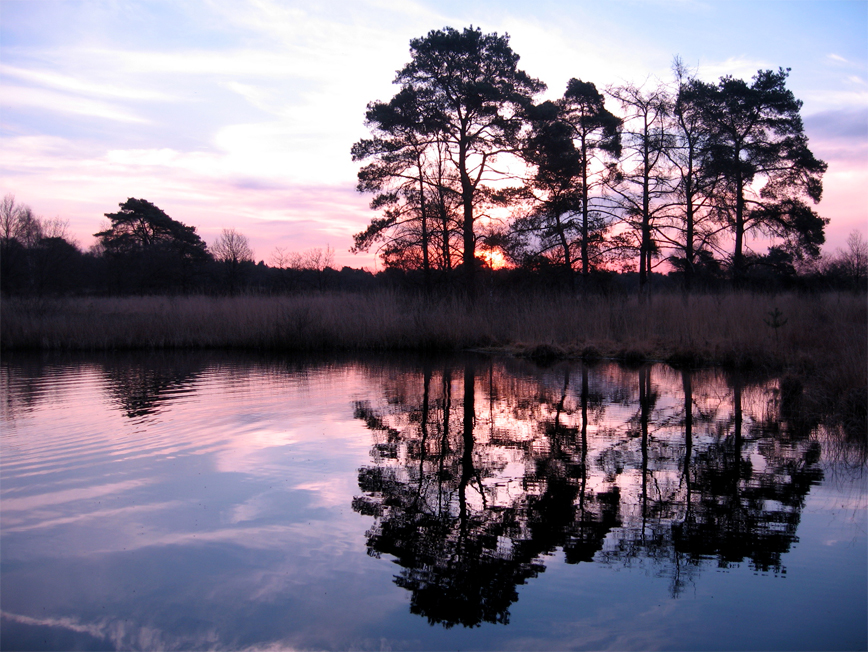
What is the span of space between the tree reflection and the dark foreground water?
2 centimetres

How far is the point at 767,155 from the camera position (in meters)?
20.7

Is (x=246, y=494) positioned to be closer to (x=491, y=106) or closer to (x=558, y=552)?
(x=558, y=552)

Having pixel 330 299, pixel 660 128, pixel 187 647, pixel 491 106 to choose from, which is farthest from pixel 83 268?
pixel 187 647

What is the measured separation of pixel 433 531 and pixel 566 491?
108 centimetres

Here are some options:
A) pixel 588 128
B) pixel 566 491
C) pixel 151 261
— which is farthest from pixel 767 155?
pixel 151 261

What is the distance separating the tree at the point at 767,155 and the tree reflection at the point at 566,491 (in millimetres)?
16920

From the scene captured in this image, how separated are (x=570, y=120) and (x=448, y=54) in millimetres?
5201

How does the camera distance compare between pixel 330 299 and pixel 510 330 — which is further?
pixel 330 299

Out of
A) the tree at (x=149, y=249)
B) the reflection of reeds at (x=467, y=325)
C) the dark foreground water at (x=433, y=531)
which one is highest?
the tree at (x=149, y=249)

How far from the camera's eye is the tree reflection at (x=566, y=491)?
284 cm

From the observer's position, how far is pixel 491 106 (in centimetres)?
1870

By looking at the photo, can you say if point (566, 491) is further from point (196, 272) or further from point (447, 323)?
point (196, 272)

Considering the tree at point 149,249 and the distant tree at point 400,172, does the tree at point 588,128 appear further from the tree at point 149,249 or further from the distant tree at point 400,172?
the tree at point 149,249

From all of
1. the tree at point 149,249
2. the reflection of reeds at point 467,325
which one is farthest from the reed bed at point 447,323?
the tree at point 149,249
